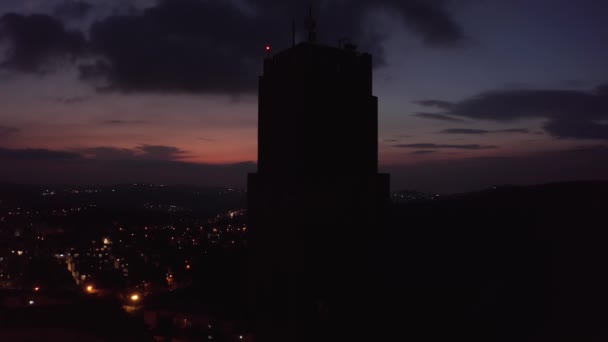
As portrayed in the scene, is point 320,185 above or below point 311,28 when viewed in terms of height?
below

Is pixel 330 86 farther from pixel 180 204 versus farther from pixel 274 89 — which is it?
pixel 180 204

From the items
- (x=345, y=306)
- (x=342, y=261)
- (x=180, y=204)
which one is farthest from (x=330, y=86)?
(x=180, y=204)

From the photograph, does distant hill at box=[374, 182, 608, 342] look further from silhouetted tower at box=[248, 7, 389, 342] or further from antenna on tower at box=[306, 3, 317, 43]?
antenna on tower at box=[306, 3, 317, 43]

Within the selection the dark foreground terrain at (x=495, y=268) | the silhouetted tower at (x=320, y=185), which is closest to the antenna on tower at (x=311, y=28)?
the silhouetted tower at (x=320, y=185)

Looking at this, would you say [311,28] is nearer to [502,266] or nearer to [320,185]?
[320,185]

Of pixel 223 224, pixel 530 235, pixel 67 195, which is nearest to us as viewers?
pixel 530 235

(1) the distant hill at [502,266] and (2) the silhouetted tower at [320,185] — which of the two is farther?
(2) the silhouetted tower at [320,185]

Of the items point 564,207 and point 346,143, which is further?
point 346,143

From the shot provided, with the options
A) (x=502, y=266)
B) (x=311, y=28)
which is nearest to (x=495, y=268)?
(x=502, y=266)

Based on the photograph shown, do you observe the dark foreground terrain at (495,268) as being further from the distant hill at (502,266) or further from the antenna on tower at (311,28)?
the antenna on tower at (311,28)
